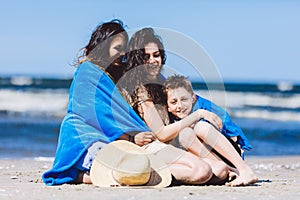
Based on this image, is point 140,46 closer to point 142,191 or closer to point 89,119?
point 89,119

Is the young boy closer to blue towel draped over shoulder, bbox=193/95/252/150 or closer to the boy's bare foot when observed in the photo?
the boy's bare foot

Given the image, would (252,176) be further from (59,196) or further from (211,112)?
(59,196)

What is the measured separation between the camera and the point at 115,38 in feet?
20.7

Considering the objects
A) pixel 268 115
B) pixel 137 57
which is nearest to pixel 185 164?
pixel 137 57

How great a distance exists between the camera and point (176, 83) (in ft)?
20.5

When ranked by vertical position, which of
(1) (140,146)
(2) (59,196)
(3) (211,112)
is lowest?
(2) (59,196)

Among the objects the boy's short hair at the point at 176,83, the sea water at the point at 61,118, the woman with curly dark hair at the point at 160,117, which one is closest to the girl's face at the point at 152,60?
the woman with curly dark hair at the point at 160,117

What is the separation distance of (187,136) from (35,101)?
74.6 ft

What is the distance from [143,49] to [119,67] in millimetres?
302

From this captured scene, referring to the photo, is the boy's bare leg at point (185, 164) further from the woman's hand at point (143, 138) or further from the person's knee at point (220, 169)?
the woman's hand at point (143, 138)

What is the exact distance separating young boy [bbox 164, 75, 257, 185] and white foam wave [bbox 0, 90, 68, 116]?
57.7 feet

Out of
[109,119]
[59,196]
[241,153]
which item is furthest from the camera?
[241,153]

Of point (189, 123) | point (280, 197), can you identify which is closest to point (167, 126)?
point (189, 123)

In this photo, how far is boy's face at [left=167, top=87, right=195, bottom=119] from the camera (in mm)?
6238
